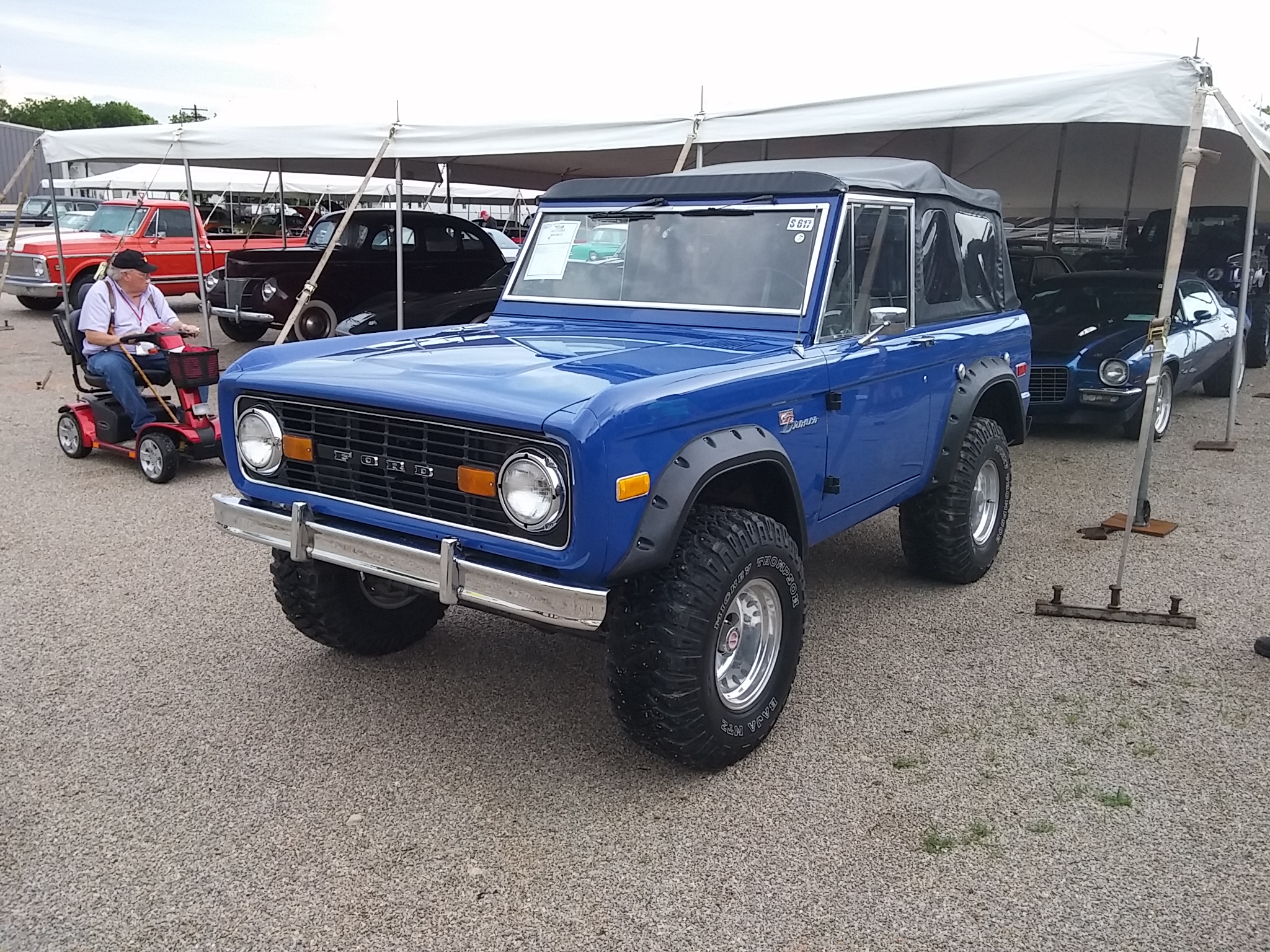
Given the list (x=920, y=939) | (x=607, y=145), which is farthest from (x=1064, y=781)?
(x=607, y=145)

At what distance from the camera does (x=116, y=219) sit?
1662 cm

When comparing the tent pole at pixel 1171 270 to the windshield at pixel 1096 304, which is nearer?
the tent pole at pixel 1171 270

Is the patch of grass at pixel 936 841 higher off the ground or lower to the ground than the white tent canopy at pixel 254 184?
lower

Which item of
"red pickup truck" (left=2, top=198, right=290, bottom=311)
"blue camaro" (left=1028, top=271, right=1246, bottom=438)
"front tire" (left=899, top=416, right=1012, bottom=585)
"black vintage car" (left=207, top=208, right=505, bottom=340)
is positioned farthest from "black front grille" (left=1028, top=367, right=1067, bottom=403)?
"red pickup truck" (left=2, top=198, right=290, bottom=311)

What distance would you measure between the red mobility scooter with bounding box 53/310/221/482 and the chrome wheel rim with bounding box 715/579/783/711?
463 cm

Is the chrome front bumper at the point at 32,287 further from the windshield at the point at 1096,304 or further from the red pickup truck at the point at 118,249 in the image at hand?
the windshield at the point at 1096,304

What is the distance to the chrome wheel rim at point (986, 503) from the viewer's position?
5199 mm

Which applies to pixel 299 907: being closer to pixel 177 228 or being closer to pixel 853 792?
pixel 853 792

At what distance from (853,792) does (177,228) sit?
16.2m

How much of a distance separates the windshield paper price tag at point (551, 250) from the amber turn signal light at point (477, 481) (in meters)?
1.78

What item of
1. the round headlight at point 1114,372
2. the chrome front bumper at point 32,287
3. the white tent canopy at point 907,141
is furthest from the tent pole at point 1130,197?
the chrome front bumper at point 32,287

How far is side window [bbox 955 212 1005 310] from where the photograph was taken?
5.07 m

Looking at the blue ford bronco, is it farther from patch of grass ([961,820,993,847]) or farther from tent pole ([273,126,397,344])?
tent pole ([273,126,397,344])

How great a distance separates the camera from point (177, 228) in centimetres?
1639
